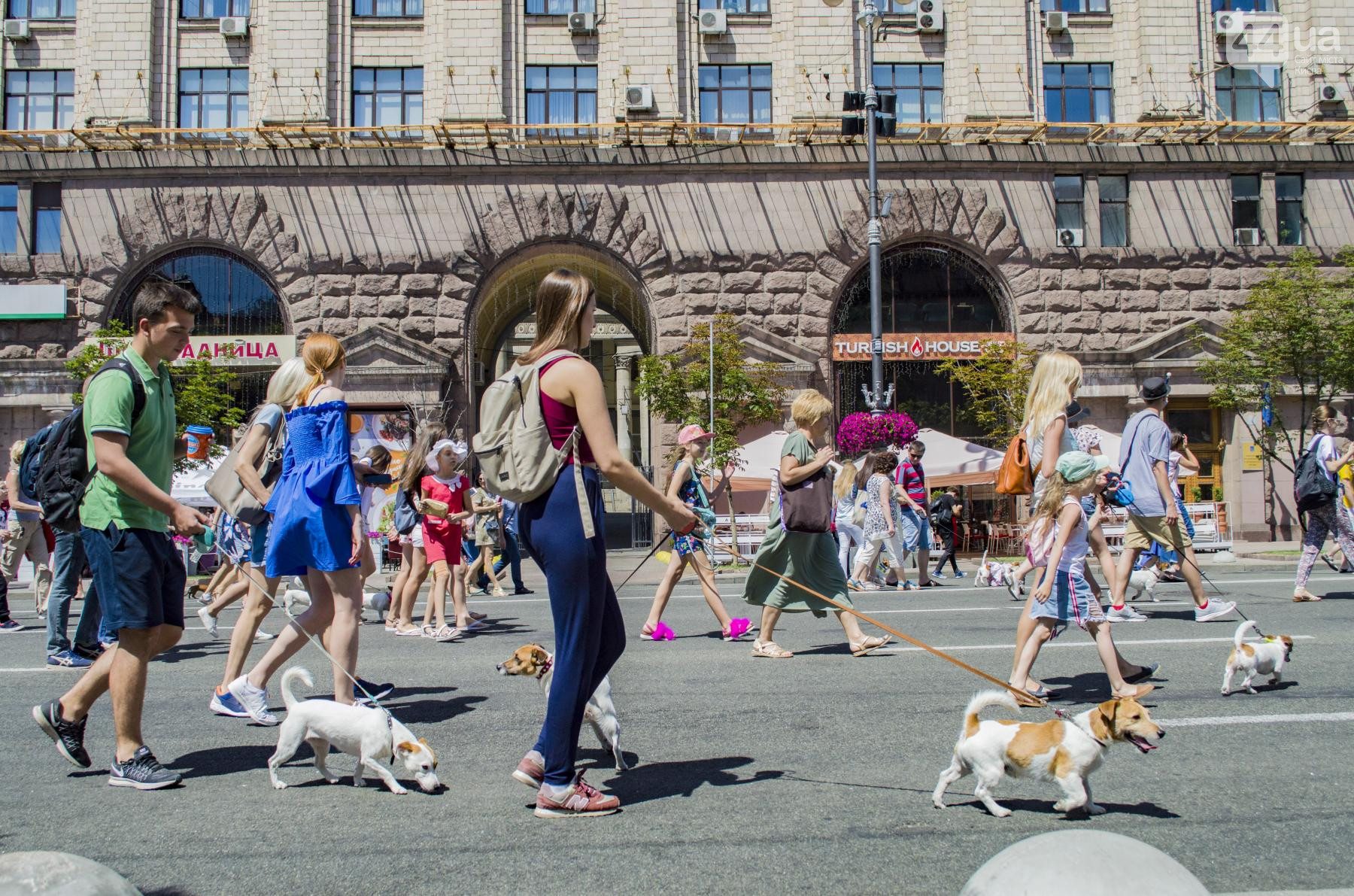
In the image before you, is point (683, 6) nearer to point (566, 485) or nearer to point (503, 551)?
point (503, 551)

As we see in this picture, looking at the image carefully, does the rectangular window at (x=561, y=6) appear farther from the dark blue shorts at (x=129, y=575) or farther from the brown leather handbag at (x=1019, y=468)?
the dark blue shorts at (x=129, y=575)

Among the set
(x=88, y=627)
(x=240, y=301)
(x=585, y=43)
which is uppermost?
(x=585, y=43)

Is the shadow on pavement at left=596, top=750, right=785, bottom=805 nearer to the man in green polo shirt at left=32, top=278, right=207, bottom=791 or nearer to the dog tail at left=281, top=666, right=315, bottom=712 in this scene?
the dog tail at left=281, top=666, right=315, bottom=712

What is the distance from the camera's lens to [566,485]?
405 centimetres

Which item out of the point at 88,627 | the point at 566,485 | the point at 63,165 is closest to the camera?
the point at 566,485

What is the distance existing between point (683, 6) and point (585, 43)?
7.46 feet

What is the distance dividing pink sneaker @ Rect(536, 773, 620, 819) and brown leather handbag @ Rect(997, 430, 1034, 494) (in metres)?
3.45

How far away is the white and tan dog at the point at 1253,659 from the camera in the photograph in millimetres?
6133

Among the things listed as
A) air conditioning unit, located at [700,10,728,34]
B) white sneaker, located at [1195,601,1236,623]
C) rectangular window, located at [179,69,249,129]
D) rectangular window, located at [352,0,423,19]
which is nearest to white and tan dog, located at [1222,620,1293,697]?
white sneaker, located at [1195,601,1236,623]

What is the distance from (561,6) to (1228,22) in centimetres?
1456

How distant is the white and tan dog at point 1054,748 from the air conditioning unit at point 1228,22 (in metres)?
24.5

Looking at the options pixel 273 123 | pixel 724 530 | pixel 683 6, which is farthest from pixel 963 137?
pixel 273 123

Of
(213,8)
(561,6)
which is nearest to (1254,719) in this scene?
(561,6)

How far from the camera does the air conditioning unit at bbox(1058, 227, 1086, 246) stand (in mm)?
23719
